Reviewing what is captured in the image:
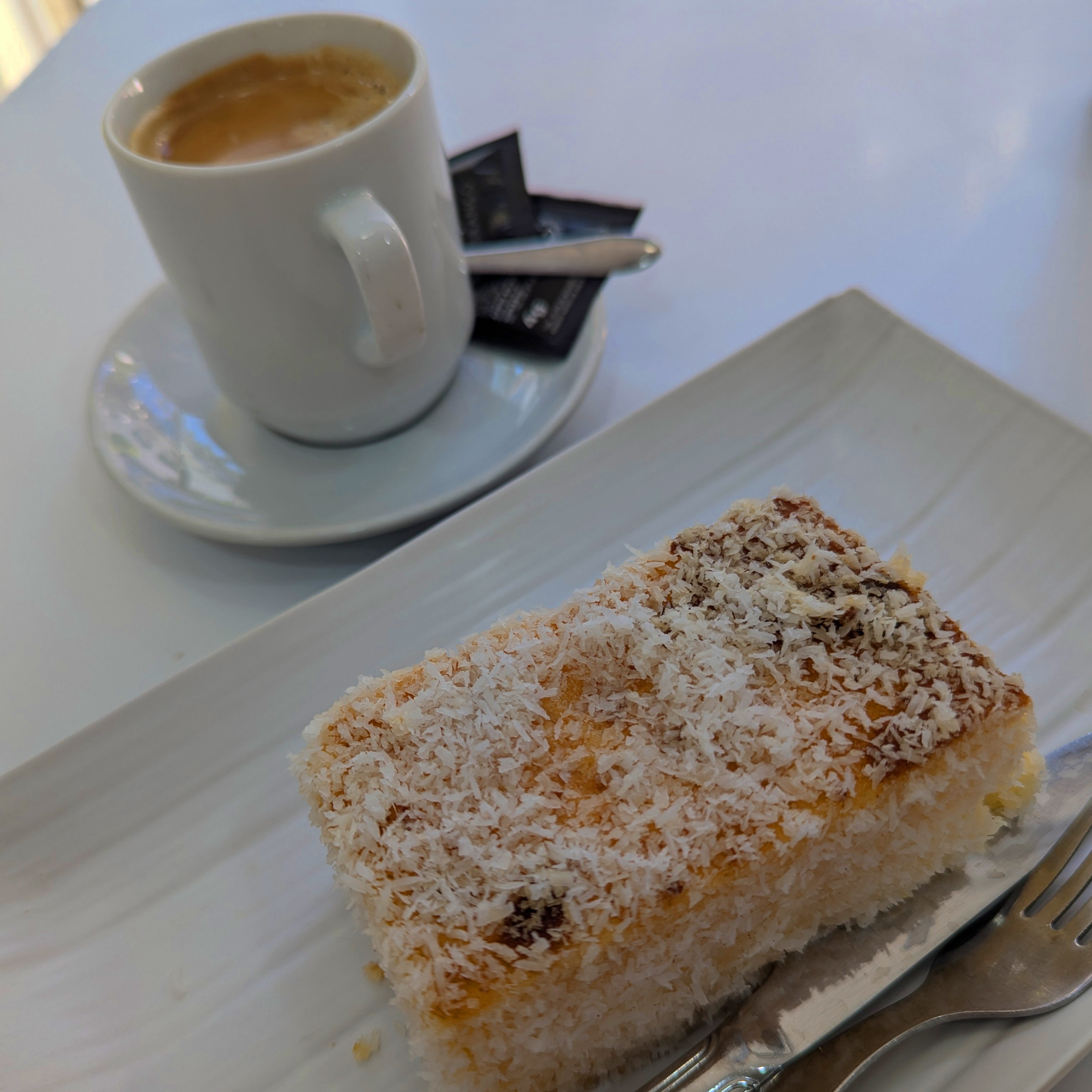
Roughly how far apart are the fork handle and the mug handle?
0.84 metres

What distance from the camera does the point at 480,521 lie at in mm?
1018

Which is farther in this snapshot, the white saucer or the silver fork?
the white saucer

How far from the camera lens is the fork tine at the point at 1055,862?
0.73 metres

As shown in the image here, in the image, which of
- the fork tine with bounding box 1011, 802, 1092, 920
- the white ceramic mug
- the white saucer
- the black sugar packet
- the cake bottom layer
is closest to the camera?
the cake bottom layer

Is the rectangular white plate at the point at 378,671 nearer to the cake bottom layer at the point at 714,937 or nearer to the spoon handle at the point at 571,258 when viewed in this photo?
the cake bottom layer at the point at 714,937

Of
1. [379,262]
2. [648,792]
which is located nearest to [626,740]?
[648,792]

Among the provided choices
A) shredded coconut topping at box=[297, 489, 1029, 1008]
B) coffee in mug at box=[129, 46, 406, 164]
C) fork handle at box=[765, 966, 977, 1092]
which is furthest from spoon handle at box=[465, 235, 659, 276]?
fork handle at box=[765, 966, 977, 1092]

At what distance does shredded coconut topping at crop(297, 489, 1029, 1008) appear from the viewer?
2.05 ft

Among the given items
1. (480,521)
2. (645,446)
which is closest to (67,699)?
(480,521)

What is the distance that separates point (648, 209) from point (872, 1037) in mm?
1363

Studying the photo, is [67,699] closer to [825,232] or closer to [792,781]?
[792,781]

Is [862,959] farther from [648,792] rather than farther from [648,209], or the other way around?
[648,209]

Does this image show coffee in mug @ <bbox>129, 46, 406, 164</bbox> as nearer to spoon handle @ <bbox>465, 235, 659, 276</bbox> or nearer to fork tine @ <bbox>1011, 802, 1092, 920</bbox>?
spoon handle @ <bbox>465, 235, 659, 276</bbox>

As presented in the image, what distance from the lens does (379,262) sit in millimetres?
929
